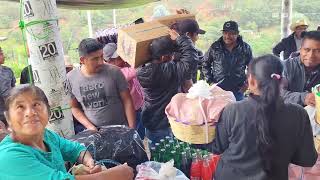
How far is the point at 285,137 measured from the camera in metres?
1.95

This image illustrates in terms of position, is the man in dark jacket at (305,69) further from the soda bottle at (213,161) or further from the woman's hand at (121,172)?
the woman's hand at (121,172)

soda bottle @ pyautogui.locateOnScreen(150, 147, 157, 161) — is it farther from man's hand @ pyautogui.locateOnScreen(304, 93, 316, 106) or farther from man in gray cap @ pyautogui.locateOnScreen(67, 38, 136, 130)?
man's hand @ pyautogui.locateOnScreen(304, 93, 316, 106)

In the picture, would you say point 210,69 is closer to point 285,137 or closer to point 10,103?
point 285,137

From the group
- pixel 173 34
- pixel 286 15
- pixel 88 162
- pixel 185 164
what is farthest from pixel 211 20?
pixel 88 162

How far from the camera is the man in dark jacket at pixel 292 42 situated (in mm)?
5258

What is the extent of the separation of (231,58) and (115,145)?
236cm

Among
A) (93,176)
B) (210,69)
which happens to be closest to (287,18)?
(210,69)

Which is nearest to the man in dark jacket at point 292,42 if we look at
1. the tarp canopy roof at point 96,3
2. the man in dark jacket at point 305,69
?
the tarp canopy roof at point 96,3

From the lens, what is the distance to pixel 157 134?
10.8 ft

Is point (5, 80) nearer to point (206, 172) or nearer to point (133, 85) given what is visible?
point (133, 85)

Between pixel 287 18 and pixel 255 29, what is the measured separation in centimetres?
313

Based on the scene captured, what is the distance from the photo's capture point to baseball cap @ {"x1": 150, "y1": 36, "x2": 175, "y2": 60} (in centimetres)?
286

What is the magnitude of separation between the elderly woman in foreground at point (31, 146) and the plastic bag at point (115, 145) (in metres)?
0.30

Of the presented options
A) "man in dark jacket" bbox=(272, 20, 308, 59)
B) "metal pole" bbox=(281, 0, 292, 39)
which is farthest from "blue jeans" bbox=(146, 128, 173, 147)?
"metal pole" bbox=(281, 0, 292, 39)
